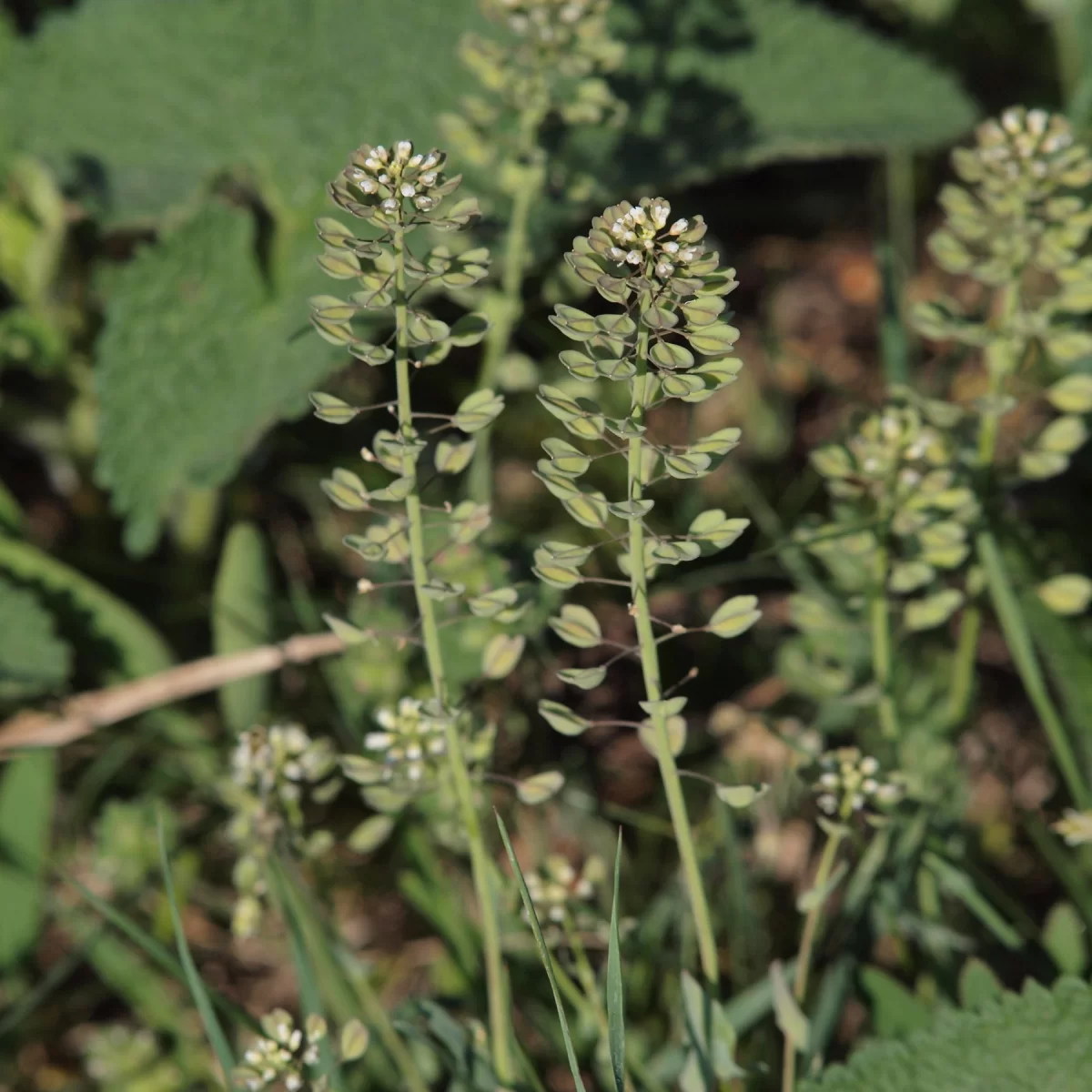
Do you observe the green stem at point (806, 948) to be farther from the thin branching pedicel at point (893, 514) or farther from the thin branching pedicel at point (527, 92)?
the thin branching pedicel at point (527, 92)

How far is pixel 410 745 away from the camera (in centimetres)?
144

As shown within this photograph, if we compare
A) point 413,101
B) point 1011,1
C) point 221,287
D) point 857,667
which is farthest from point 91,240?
point 1011,1

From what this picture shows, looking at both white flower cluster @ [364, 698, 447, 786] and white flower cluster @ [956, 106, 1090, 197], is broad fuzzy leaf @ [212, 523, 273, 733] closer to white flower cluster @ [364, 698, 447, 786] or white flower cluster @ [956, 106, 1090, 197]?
white flower cluster @ [364, 698, 447, 786]

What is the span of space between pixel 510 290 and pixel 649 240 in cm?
78

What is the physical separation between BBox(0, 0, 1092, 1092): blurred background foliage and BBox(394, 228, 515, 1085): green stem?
0.67ft

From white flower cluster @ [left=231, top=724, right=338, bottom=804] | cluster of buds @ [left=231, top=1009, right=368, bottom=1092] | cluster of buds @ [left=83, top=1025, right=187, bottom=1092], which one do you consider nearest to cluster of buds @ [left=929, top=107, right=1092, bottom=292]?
white flower cluster @ [left=231, top=724, right=338, bottom=804]

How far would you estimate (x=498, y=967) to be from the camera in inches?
54.6

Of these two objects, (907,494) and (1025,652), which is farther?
(1025,652)

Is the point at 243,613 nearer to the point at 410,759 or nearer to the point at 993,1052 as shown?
the point at 410,759

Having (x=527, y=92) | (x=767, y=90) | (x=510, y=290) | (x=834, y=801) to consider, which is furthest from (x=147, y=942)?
(x=767, y=90)

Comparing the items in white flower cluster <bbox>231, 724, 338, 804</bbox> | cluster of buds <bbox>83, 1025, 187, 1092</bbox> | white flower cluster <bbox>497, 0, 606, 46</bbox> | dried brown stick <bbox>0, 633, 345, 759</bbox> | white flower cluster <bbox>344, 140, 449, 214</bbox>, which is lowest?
cluster of buds <bbox>83, 1025, 187, 1092</bbox>

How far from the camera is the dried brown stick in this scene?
2025 mm

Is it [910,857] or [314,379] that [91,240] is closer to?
[314,379]

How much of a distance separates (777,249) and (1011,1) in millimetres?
850
